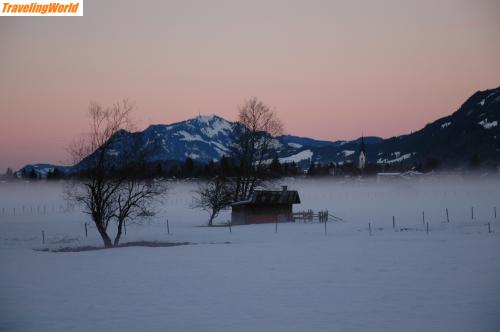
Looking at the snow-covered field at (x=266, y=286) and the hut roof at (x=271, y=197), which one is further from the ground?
the hut roof at (x=271, y=197)

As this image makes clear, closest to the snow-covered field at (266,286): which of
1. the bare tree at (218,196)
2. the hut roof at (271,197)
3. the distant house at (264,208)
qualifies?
the hut roof at (271,197)

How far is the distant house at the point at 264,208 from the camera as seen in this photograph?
5232cm

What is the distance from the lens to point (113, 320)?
14906 mm

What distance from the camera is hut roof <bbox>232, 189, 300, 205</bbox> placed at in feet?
170

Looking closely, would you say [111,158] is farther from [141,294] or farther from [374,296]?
[374,296]

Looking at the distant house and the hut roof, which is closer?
the hut roof

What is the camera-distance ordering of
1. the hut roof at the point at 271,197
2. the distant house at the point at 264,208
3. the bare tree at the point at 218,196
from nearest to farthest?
the hut roof at the point at 271,197
the bare tree at the point at 218,196
the distant house at the point at 264,208

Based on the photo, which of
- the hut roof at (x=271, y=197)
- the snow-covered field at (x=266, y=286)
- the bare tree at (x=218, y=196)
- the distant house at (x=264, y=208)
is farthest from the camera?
the distant house at (x=264, y=208)

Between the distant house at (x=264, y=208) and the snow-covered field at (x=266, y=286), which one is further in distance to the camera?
the distant house at (x=264, y=208)

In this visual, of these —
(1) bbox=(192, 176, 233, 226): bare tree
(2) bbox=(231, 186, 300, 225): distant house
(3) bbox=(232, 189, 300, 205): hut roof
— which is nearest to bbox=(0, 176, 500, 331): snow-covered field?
(3) bbox=(232, 189, 300, 205): hut roof

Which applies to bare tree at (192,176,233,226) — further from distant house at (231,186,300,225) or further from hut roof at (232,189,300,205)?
hut roof at (232,189,300,205)

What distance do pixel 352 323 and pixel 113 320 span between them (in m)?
7.12

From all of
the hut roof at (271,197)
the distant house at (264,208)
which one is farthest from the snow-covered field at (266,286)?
the distant house at (264,208)

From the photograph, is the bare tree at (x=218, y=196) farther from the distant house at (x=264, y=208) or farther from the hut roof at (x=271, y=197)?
the hut roof at (x=271, y=197)
